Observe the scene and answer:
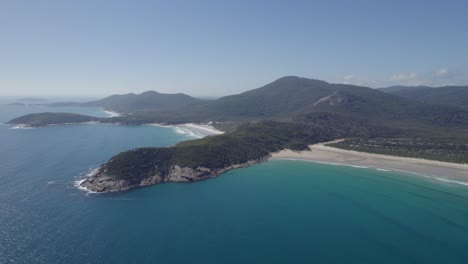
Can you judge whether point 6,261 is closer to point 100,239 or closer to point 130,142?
point 100,239

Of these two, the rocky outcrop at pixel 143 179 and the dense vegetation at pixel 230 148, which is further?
the dense vegetation at pixel 230 148

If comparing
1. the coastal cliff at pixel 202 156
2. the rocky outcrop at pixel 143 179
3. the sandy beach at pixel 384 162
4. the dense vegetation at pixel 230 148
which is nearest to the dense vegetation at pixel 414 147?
the sandy beach at pixel 384 162

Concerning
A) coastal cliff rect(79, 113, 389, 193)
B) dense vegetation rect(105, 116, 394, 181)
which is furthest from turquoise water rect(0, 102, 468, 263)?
dense vegetation rect(105, 116, 394, 181)

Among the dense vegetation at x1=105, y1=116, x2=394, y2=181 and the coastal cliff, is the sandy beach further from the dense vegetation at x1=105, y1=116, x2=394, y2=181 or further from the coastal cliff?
the dense vegetation at x1=105, y1=116, x2=394, y2=181

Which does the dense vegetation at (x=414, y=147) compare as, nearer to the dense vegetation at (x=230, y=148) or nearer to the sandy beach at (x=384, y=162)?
the sandy beach at (x=384, y=162)

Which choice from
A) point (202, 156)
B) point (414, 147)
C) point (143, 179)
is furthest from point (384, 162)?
point (143, 179)

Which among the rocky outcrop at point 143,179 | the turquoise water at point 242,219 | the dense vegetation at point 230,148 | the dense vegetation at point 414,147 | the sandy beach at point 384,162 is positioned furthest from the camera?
the dense vegetation at point 414,147

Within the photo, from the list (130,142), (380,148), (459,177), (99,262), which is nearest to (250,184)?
(99,262)
